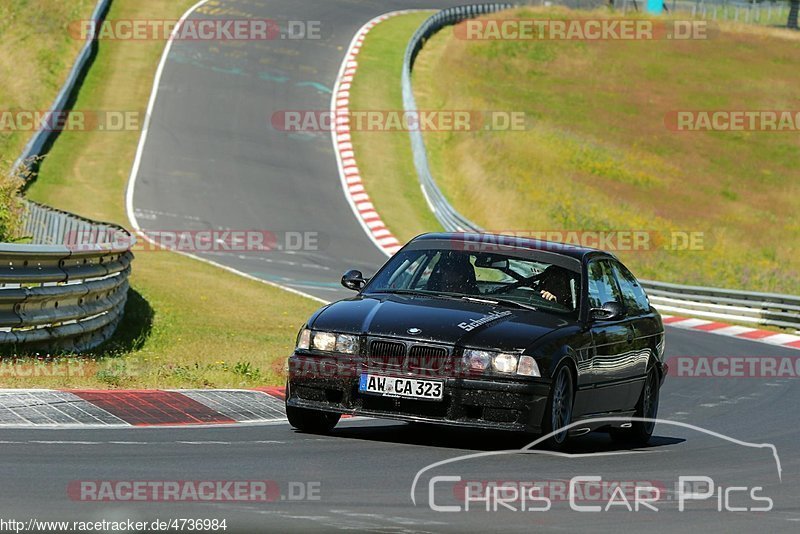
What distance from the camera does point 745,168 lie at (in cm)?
5088

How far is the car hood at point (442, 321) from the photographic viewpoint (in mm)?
9453

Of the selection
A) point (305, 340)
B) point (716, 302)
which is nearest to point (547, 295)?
point (305, 340)

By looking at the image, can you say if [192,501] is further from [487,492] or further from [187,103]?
[187,103]

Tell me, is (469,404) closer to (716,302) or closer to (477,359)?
(477,359)

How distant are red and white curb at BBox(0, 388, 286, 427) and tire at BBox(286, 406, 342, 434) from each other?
68cm

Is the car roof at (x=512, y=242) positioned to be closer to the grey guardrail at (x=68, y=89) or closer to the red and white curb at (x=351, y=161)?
the red and white curb at (x=351, y=161)

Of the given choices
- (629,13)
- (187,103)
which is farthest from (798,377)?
(629,13)

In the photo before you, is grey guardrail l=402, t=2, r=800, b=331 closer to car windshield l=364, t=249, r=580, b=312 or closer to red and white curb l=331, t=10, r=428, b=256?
red and white curb l=331, t=10, r=428, b=256

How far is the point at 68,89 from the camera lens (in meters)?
40.3

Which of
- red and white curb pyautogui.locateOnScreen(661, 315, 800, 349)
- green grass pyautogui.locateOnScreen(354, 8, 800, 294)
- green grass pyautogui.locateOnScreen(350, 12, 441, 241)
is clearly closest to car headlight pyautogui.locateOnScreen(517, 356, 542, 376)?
red and white curb pyautogui.locateOnScreen(661, 315, 800, 349)

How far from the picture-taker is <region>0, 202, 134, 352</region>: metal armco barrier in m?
12.6

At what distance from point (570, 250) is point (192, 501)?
16.0 ft

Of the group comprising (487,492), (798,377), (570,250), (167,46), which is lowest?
(798,377)

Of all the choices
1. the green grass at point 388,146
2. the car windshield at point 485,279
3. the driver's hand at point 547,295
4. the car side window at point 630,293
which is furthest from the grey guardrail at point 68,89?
the driver's hand at point 547,295
